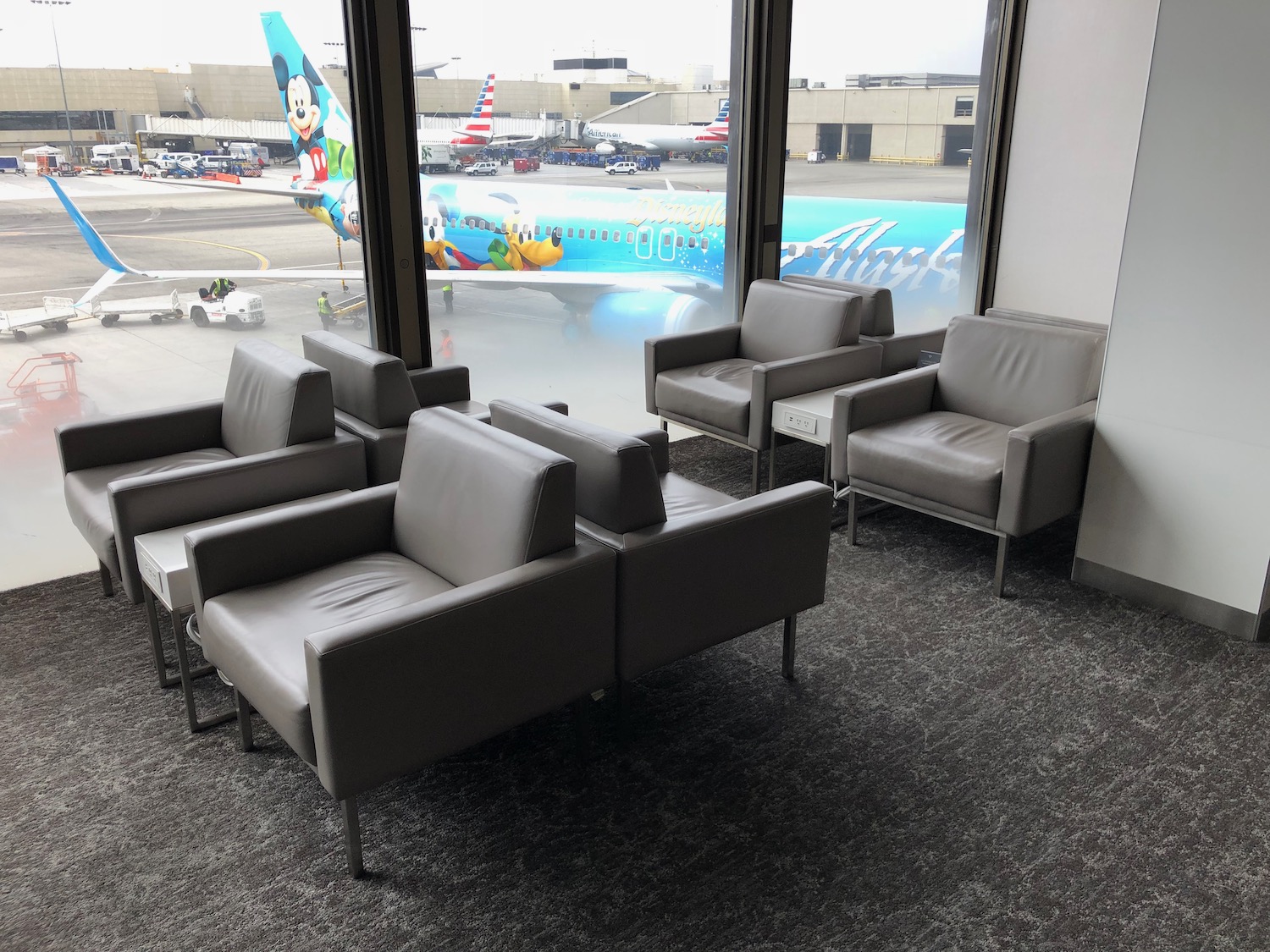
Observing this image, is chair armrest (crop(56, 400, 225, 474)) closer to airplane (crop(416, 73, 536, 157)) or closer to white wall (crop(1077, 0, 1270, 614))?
airplane (crop(416, 73, 536, 157))

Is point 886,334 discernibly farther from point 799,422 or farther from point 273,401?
point 273,401

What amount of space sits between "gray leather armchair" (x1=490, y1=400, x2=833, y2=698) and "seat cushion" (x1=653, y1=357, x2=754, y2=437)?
162cm

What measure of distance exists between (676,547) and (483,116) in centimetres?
277

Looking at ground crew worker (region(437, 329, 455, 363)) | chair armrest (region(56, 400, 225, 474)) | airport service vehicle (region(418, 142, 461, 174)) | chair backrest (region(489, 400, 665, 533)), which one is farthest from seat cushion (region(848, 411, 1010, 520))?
chair armrest (region(56, 400, 225, 474))

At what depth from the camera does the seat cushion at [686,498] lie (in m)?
3.10

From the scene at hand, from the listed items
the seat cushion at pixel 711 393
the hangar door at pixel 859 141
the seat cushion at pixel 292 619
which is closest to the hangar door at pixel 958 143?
the hangar door at pixel 859 141

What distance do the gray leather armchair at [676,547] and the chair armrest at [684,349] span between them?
2065 mm

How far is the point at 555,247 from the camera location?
5.02 m

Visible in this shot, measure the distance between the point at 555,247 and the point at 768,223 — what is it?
1212mm

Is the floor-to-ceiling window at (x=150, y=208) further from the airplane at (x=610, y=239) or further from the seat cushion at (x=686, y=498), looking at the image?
the seat cushion at (x=686, y=498)

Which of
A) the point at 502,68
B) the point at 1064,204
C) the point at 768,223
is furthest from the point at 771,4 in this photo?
the point at 1064,204

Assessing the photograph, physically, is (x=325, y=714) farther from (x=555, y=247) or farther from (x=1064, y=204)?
(x=1064, y=204)

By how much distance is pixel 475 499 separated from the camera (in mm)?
2523

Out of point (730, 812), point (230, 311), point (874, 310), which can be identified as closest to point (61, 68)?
point (230, 311)
